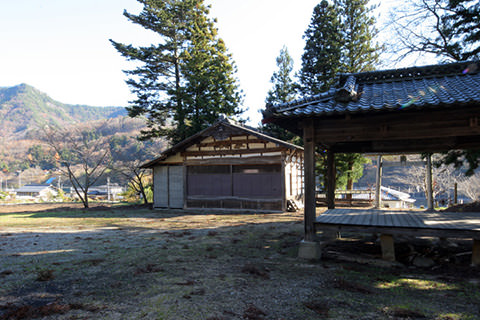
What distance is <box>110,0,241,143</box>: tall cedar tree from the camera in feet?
70.1

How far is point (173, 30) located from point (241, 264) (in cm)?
2143

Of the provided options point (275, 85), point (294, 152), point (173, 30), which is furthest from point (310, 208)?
point (275, 85)

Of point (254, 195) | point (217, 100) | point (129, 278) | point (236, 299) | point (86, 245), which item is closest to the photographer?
point (236, 299)

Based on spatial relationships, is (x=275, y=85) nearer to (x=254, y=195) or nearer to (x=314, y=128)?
(x=254, y=195)

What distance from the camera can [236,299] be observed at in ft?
13.4

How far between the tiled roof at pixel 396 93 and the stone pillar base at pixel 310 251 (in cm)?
273

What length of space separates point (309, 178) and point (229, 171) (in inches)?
409

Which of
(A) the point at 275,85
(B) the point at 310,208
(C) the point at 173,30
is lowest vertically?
(B) the point at 310,208

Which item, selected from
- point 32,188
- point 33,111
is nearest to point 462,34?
point 32,188

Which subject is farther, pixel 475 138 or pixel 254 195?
pixel 254 195

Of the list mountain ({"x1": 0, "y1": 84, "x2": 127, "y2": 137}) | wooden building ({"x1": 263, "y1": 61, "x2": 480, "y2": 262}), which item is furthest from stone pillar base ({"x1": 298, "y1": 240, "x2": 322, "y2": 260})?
mountain ({"x1": 0, "y1": 84, "x2": 127, "y2": 137})

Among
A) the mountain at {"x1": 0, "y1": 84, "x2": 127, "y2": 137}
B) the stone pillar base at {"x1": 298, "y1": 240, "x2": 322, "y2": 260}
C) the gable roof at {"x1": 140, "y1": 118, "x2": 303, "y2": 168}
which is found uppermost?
the mountain at {"x1": 0, "y1": 84, "x2": 127, "y2": 137}

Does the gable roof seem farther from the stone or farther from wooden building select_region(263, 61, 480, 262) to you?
the stone

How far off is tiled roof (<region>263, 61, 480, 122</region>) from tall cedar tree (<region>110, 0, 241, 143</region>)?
14904mm
